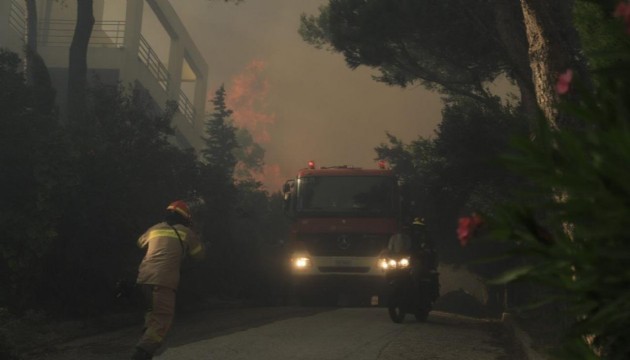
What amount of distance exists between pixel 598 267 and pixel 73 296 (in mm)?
12575

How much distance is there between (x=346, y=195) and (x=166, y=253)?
9.00m

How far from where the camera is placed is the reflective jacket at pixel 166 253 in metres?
7.51

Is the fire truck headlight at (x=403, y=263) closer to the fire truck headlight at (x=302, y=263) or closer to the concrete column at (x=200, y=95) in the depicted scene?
the fire truck headlight at (x=302, y=263)

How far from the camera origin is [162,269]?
7.52 metres

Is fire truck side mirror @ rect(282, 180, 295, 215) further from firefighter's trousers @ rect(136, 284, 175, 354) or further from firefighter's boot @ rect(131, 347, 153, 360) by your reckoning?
firefighter's boot @ rect(131, 347, 153, 360)

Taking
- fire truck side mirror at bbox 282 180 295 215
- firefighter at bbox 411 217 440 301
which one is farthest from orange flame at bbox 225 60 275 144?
firefighter at bbox 411 217 440 301

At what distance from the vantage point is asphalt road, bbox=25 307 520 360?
29.1 feet

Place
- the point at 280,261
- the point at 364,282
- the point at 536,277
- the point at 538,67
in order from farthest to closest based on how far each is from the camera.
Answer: the point at 280,261
the point at 364,282
the point at 538,67
the point at 536,277

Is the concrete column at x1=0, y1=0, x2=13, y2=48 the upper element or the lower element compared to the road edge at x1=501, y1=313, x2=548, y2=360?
upper

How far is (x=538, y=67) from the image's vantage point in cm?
743

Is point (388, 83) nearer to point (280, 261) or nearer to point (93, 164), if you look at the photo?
point (280, 261)

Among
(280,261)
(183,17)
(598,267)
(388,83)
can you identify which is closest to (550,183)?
(598,267)

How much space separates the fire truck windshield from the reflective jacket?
8.52 m

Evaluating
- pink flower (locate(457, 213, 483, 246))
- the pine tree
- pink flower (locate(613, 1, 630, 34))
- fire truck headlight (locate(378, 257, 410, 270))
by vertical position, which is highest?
the pine tree
